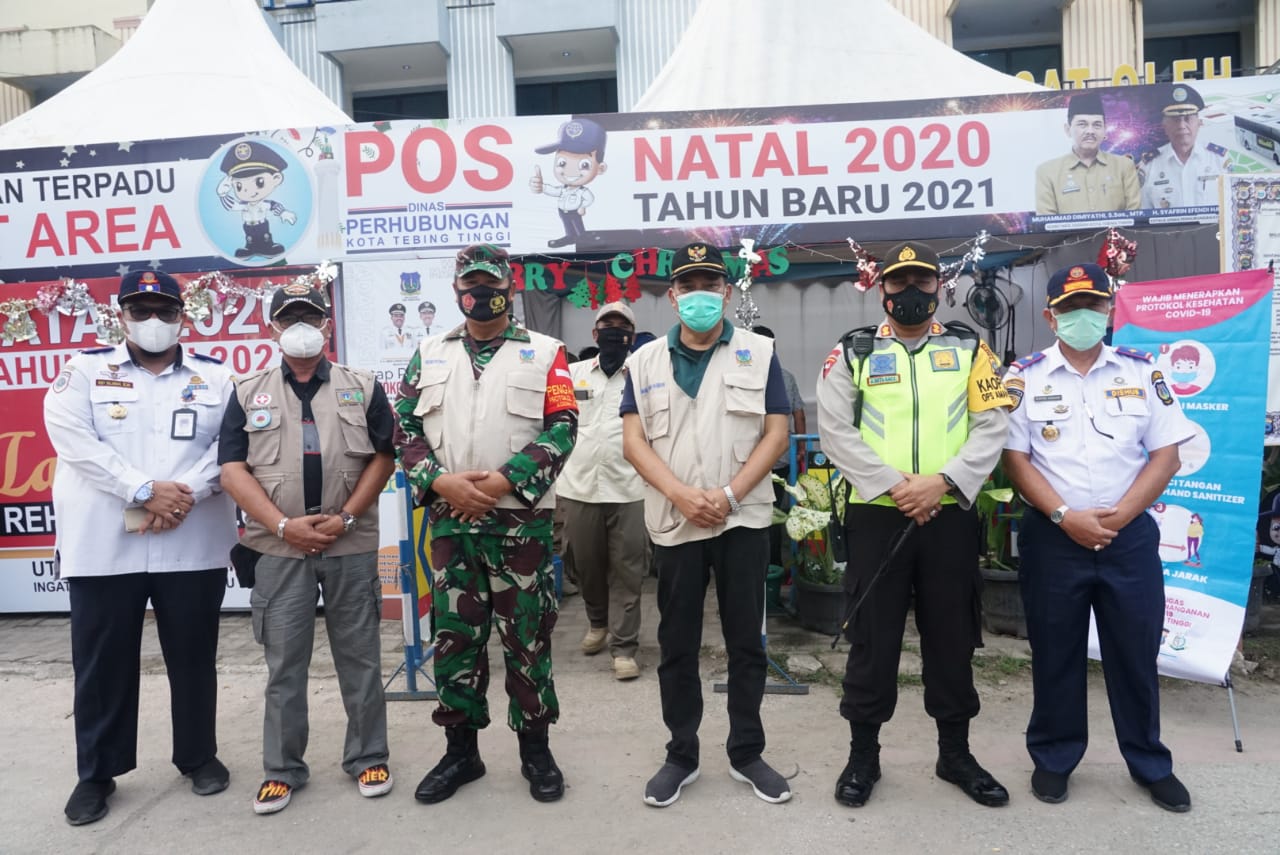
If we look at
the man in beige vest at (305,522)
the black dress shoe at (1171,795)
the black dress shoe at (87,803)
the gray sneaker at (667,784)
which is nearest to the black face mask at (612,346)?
the man in beige vest at (305,522)

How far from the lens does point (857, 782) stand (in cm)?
299

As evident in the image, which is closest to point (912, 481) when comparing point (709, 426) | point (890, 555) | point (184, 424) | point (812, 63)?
point (890, 555)

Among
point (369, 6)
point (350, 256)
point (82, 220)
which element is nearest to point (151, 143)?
point (82, 220)

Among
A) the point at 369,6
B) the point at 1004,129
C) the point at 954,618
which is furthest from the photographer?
the point at 369,6

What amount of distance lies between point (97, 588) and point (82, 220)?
3.73 m

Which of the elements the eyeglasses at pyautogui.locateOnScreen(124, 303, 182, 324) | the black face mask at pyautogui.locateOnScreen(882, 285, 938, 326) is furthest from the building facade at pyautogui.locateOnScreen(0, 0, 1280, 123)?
the black face mask at pyautogui.locateOnScreen(882, 285, 938, 326)

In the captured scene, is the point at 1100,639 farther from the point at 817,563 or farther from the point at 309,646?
the point at 309,646

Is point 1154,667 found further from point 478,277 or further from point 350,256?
point 350,256

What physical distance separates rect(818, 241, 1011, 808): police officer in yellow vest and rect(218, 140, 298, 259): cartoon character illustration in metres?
4.27

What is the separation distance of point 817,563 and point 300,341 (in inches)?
128

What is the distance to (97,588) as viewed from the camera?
10.3 ft

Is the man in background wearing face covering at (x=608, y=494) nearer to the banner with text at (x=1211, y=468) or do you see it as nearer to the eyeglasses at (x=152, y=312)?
the eyeglasses at (x=152, y=312)

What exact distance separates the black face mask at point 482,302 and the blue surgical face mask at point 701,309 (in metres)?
0.67

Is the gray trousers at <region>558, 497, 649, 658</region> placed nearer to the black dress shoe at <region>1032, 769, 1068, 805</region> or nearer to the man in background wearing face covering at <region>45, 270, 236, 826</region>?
the man in background wearing face covering at <region>45, 270, 236, 826</region>
